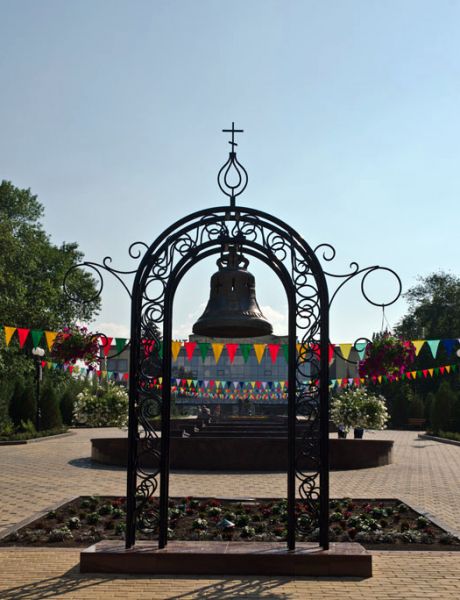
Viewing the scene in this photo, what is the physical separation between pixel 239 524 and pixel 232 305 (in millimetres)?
3290

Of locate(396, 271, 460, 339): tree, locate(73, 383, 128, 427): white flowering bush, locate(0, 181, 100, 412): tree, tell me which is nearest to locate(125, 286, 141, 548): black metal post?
locate(73, 383, 128, 427): white flowering bush

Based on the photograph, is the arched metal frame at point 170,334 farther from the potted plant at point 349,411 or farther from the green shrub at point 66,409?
the green shrub at point 66,409

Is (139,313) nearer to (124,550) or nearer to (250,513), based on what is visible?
(124,550)

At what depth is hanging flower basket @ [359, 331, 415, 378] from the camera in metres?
8.02

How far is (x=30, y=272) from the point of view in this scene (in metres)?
40.7

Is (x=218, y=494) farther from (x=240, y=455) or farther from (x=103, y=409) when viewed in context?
(x=103, y=409)

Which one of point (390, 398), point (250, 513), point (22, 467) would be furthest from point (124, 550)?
point (390, 398)

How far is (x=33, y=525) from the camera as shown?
30.5 ft

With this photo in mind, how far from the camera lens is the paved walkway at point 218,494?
20.3 feet

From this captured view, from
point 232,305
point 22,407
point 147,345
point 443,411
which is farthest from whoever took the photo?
point 443,411

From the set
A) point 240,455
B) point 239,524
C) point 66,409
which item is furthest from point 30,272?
point 239,524

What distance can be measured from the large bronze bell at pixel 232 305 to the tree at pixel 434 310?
4694cm

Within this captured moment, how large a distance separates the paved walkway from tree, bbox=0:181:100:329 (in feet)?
37.2

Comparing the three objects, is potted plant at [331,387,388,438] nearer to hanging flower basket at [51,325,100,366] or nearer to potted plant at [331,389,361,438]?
potted plant at [331,389,361,438]
